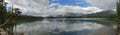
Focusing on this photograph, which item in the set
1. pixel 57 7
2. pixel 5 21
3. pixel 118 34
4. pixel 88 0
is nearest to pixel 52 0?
pixel 57 7

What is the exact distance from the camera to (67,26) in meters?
3.17

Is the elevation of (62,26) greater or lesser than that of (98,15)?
lesser

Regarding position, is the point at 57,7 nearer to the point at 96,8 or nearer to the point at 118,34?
the point at 96,8

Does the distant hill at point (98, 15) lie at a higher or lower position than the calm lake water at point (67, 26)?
higher

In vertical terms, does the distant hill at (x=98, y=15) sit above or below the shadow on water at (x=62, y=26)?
above

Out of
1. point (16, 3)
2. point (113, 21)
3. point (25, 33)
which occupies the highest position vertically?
point (16, 3)

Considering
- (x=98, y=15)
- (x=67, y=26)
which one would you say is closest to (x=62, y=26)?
(x=67, y=26)

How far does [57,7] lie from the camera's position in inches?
124

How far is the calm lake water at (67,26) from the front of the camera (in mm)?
3111

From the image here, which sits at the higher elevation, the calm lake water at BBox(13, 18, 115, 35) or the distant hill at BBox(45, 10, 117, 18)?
the distant hill at BBox(45, 10, 117, 18)

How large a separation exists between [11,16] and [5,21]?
0.11 metres

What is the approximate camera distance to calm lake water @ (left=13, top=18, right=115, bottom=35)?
3.11m

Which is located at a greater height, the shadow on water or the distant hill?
the distant hill

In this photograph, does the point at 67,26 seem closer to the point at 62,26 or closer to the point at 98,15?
the point at 62,26
